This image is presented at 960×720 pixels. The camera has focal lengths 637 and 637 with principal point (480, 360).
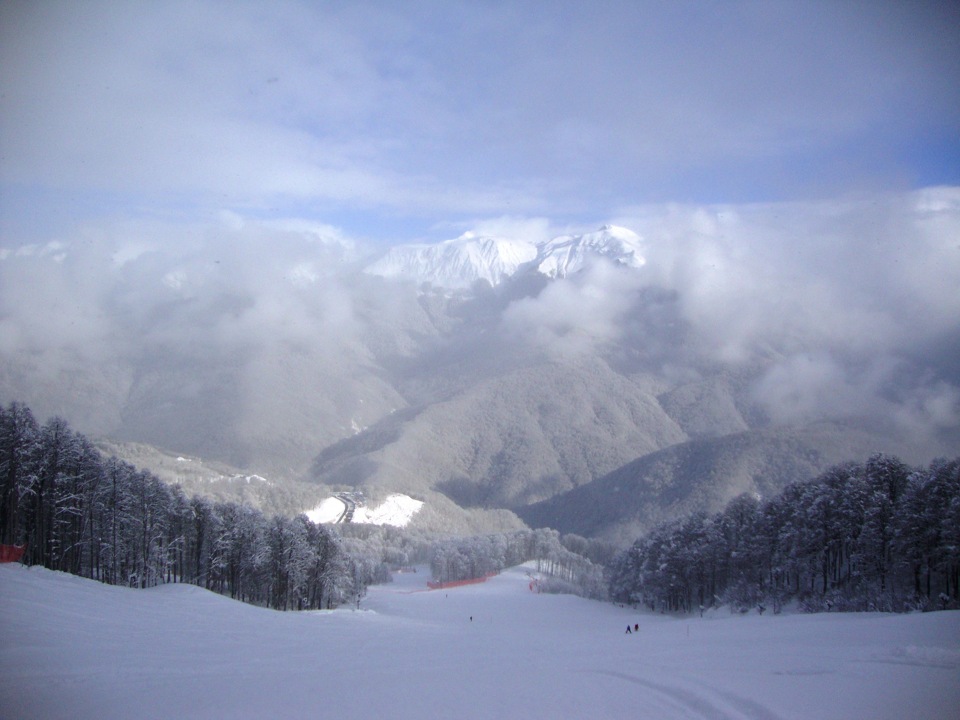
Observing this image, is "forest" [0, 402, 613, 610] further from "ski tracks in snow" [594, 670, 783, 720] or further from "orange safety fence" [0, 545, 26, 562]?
"ski tracks in snow" [594, 670, 783, 720]

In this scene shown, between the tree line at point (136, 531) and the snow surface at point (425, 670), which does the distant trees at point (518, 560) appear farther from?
the snow surface at point (425, 670)

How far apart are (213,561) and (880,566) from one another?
5021cm

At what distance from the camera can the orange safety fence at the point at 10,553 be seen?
35.9 meters

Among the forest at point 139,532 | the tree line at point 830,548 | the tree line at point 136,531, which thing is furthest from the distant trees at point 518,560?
the tree line at point 136,531

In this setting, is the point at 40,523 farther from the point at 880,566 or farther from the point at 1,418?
the point at 880,566

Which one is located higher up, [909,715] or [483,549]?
[909,715]

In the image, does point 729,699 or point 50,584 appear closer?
point 729,699

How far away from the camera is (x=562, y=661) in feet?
76.1

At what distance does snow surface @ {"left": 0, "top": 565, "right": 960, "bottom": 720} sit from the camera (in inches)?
553

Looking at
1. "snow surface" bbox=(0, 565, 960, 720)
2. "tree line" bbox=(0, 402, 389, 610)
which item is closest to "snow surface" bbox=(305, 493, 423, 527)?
"tree line" bbox=(0, 402, 389, 610)

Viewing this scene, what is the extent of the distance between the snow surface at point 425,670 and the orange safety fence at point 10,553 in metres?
5.53

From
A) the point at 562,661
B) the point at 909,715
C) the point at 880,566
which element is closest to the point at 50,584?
the point at 562,661

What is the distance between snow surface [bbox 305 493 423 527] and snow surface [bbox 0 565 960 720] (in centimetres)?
13724

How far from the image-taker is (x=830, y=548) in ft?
160
